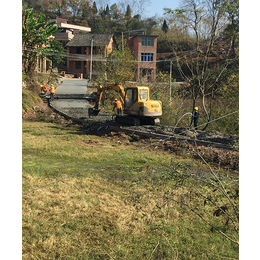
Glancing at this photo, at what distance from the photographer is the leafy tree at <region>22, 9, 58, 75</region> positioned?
2430 centimetres

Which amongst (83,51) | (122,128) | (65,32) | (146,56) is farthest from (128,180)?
(65,32)

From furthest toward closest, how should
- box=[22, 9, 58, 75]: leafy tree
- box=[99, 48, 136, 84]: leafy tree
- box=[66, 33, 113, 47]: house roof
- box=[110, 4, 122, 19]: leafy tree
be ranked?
1. box=[110, 4, 122, 19]: leafy tree
2. box=[66, 33, 113, 47]: house roof
3. box=[99, 48, 136, 84]: leafy tree
4. box=[22, 9, 58, 75]: leafy tree

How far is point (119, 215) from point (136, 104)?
9570 mm

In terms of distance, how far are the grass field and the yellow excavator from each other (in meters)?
5.06

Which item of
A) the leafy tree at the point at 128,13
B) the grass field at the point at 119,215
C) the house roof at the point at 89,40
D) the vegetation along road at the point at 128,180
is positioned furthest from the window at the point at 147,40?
the grass field at the point at 119,215

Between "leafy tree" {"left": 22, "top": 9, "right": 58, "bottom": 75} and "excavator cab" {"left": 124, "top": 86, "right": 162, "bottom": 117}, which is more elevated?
"leafy tree" {"left": 22, "top": 9, "right": 58, "bottom": 75}

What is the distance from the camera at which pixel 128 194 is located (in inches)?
291

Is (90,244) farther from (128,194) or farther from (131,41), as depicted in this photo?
(131,41)

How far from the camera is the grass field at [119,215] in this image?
4.94 metres

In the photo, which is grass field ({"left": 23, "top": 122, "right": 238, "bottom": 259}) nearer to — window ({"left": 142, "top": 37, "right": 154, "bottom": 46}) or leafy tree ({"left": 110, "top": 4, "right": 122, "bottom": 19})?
window ({"left": 142, "top": 37, "right": 154, "bottom": 46})

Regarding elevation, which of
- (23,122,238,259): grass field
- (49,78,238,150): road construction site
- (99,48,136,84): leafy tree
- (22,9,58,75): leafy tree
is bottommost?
(23,122,238,259): grass field

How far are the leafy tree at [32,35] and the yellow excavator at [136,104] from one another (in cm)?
1162

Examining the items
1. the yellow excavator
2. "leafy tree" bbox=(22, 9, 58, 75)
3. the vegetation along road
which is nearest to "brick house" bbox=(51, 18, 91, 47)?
"leafy tree" bbox=(22, 9, 58, 75)

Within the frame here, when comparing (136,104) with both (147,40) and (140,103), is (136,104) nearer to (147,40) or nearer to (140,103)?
(140,103)
